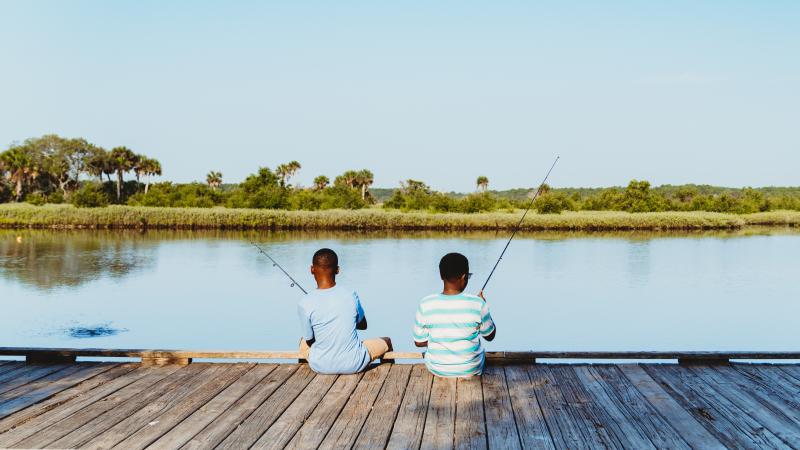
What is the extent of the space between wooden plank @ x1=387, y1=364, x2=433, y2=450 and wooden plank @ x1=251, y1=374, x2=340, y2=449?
0.37 meters

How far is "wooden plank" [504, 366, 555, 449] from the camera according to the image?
9.95 ft

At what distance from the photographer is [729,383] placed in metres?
3.99

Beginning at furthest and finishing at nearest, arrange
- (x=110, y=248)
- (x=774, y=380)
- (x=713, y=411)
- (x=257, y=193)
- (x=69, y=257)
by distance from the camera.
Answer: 1. (x=257, y=193)
2. (x=110, y=248)
3. (x=69, y=257)
4. (x=774, y=380)
5. (x=713, y=411)

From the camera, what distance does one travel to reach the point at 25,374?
422cm

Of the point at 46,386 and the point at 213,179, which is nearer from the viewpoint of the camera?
the point at 46,386

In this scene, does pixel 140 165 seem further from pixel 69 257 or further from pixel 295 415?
pixel 295 415

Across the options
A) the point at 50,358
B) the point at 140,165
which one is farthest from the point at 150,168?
the point at 50,358

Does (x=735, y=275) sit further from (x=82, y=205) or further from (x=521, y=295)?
(x=82, y=205)

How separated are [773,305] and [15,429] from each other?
1255 centimetres

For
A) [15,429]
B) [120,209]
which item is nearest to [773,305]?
[15,429]

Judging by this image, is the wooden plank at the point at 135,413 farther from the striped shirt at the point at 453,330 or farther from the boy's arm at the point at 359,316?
the striped shirt at the point at 453,330

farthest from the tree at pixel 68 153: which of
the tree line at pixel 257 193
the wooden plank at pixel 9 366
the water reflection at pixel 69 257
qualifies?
the wooden plank at pixel 9 366

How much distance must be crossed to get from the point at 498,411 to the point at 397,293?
961 cm

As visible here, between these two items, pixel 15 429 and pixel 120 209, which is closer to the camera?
pixel 15 429
